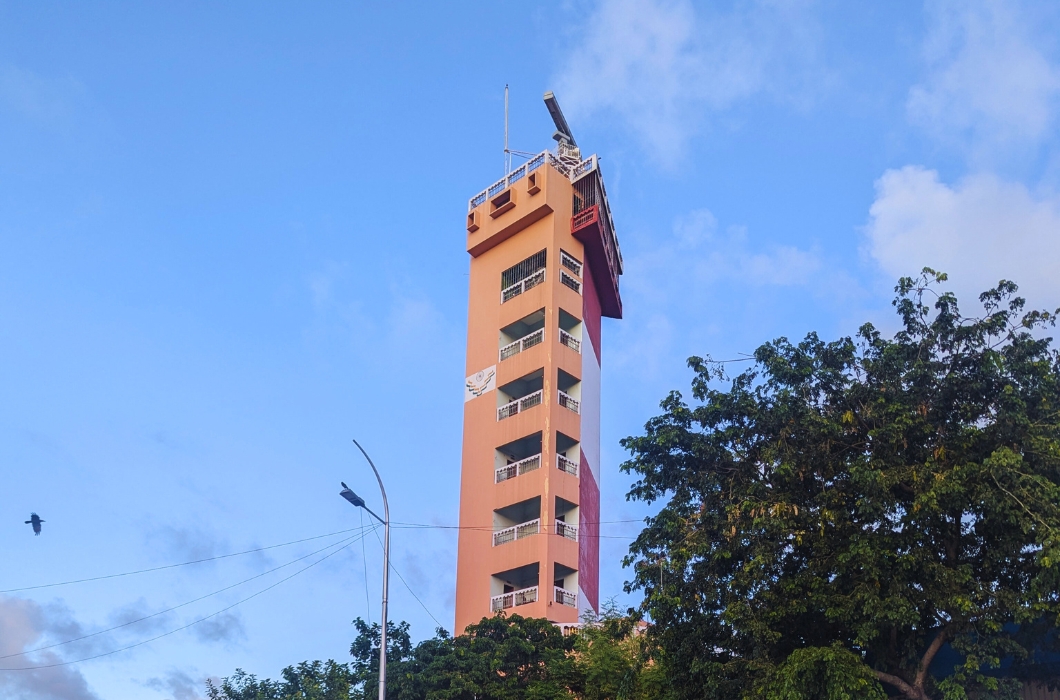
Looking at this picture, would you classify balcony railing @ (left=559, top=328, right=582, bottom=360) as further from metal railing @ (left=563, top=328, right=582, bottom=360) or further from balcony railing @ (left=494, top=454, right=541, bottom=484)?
balcony railing @ (left=494, top=454, right=541, bottom=484)

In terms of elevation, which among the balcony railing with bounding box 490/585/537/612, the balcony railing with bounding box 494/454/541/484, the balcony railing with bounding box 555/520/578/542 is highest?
the balcony railing with bounding box 494/454/541/484

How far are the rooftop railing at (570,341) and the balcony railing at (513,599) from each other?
10.1 metres

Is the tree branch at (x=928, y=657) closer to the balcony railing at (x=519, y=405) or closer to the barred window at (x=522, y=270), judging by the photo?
the balcony railing at (x=519, y=405)

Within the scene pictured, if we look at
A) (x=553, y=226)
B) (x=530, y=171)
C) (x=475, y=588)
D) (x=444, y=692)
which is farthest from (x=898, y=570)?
(x=530, y=171)

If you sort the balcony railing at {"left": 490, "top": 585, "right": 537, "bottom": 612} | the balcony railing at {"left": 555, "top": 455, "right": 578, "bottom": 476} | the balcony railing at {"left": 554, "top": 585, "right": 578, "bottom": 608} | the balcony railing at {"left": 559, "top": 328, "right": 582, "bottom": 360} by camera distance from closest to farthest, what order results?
the balcony railing at {"left": 490, "top": 585, "right": 537, "bottom": 612}
the balcony railing at {"left": 554, "top": 585, "right": 578, "bottom": 608}
the balcony railing at {"left": 555, "top": 455, "right": 578, "bottom": 476}
the balcony railing at {"left": 559, "top": 328, "right": 582, "bottom": 360}

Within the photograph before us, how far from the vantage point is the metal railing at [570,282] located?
45.3 m

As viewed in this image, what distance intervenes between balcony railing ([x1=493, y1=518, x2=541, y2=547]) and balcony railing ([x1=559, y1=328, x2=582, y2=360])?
7.61 meters

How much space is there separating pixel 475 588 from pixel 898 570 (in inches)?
870

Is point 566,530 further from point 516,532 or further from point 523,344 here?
point 523,344

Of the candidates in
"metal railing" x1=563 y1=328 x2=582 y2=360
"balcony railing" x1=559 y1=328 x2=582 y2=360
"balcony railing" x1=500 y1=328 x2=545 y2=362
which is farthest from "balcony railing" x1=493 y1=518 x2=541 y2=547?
"metal railing" x1=563 y1=328 x2=582 y2=360

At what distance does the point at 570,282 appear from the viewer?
151 feet

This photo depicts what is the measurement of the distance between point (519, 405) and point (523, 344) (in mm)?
2744

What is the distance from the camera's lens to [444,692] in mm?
29516

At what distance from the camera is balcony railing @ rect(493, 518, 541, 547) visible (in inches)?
1599
